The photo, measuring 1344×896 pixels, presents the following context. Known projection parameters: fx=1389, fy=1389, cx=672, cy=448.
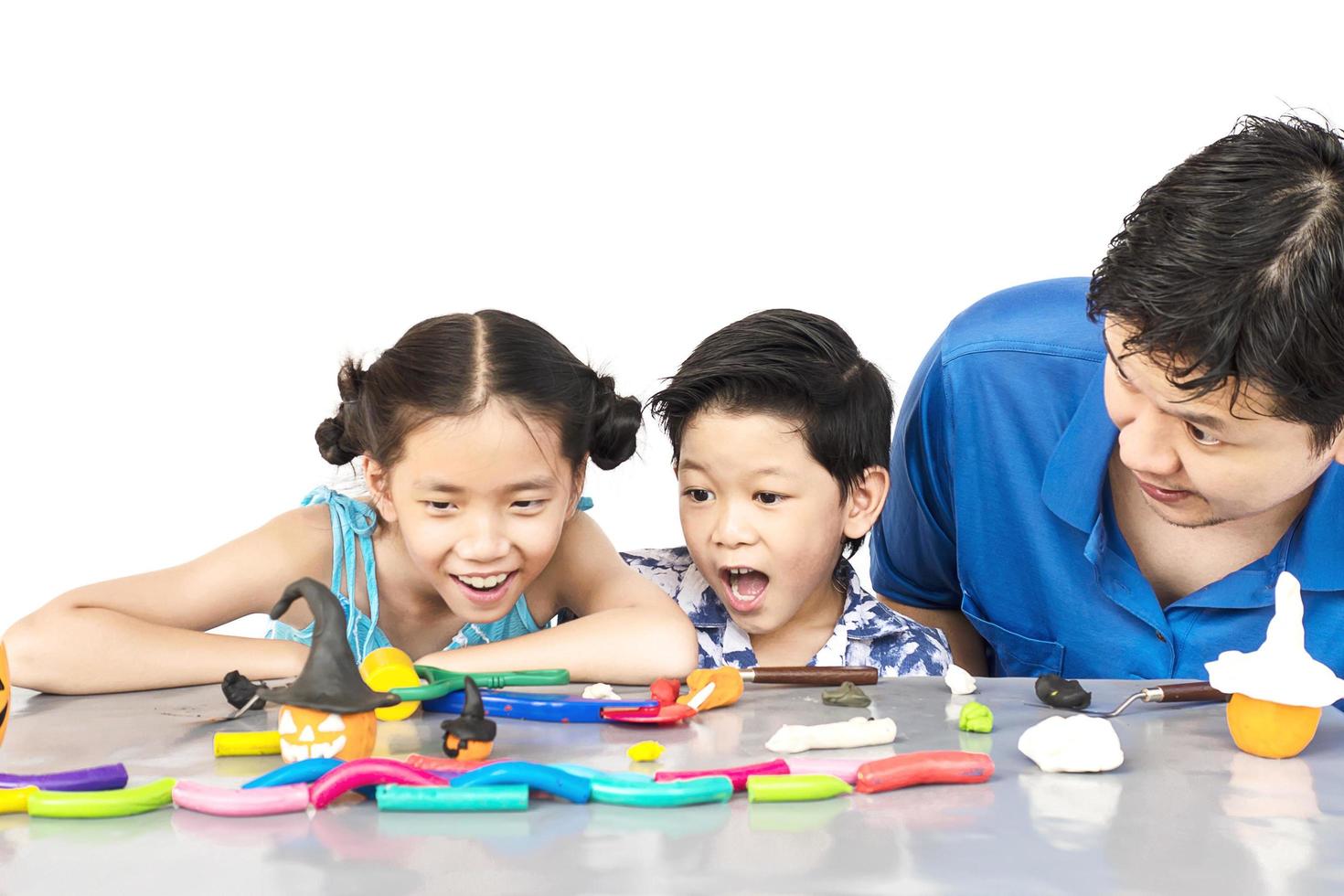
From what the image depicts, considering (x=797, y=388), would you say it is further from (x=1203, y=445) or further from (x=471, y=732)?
(x=471, y=732)

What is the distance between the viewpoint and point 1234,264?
1.12 meters

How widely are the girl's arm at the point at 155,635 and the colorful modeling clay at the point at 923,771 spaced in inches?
22.3

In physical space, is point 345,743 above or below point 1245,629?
above


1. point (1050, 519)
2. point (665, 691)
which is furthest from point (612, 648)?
point (1050, 519)

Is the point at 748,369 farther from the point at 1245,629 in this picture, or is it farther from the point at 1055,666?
the point at 1245,629

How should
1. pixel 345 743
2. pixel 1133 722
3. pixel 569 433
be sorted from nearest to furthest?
pixel 345 743
pixel 1133 722
pixel 569 433

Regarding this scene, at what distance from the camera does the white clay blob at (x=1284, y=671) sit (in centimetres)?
95

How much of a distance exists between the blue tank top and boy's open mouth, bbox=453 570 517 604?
4.7 inches

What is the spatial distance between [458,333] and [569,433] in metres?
0.16

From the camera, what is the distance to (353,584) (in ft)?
5.13

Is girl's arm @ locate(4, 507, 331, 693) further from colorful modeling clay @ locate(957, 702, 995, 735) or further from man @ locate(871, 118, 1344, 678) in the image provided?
man @ locate(871, 118, 1344, 678)

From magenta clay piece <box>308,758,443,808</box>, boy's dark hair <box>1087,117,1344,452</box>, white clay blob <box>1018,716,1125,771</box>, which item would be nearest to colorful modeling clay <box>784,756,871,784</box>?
white clay blob <box>1018,716,1125,771</box>

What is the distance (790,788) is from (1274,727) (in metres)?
0.36

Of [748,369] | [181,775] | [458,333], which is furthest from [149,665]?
[748,369]
